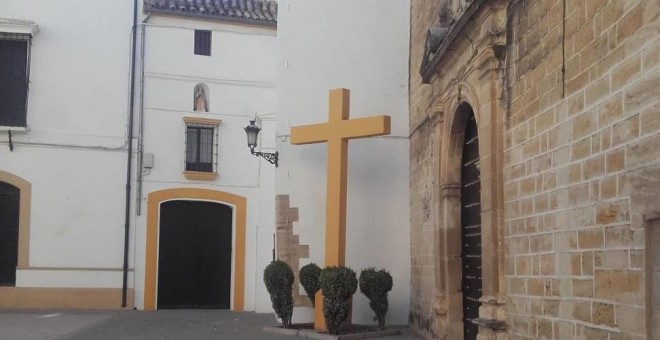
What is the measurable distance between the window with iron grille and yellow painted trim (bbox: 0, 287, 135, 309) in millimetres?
2912

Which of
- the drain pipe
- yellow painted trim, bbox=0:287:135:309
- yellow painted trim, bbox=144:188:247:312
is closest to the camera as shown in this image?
yellow painted trim, bbox=0:287:135:309

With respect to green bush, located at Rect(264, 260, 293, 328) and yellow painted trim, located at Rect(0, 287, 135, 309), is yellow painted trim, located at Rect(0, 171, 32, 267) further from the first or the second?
green bush, located at Rect(264, 260, 293, 328)

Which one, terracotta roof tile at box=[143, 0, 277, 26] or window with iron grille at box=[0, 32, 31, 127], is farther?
terracotta roof tile at box=[143, 0, 277, 26]

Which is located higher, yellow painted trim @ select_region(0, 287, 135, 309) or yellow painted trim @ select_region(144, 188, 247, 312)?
yellow painted trim @ select_region(144, 188, 247, 312)

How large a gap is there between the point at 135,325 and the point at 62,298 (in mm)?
2975

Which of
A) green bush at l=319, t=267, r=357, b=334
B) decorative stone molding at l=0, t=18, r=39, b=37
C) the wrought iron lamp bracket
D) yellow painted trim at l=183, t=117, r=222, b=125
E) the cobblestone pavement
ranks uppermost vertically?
decorative stone molding at l=0, t=18, r=39, b=37

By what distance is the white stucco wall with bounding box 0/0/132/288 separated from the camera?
13.4 meters

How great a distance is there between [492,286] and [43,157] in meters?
9.68

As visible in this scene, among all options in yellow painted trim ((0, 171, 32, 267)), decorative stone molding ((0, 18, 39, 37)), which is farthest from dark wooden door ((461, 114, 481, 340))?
decorative stone molding ((0, 18, 39, 37))

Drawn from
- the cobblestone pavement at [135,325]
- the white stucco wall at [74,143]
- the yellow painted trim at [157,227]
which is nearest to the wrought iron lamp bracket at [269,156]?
the cobblestone pavement at [135,325]

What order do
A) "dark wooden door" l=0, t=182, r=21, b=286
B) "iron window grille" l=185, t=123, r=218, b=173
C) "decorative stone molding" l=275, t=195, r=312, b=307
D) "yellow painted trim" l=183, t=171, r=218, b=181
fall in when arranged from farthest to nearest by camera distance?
"iron window grille" l=185, t=123, r=218, b=173 → "yellow painted trim" l=183, t=171, r=218, b=181 → "dark wooden door" l=0, t=182, r=21, b=286 → "decorative stone molding" l=275, t=195, r=312, b=307

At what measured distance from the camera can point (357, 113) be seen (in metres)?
11.4

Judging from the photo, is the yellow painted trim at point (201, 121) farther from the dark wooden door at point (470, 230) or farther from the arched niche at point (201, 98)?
the dark wooden door at point (470, 230)

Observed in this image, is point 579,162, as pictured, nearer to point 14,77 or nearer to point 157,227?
point 157,227
